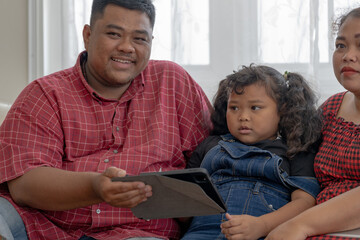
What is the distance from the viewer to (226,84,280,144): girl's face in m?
1.67

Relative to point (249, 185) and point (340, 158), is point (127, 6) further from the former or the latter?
point (340, 158)

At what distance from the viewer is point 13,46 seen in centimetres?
294

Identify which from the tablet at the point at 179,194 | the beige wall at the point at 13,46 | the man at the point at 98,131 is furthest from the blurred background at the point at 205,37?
the tablet at the point at 179,194

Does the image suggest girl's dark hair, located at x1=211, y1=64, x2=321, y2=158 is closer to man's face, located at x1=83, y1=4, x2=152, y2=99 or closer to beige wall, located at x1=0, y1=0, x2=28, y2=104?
man's face, located at x1=83, y1=4, x2=152, y2=99

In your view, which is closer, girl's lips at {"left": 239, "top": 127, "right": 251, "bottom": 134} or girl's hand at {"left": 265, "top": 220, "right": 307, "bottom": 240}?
girl's hand at {"left": 265, "top": 220, "right": 307, "bottom": 240}

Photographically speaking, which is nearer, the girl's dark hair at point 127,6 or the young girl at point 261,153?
the young girl at point 261,153

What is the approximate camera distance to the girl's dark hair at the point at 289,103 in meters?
1.65

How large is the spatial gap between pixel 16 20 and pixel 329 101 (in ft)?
6.57

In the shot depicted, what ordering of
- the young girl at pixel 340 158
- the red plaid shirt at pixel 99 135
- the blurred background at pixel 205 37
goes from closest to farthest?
the young girl at pixel 340 158 → the red plaid shirt at pixel 99 135 → the blurred background at pixel 205 37

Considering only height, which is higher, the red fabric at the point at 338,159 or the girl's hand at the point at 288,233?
the red fabric at the point at 338,159

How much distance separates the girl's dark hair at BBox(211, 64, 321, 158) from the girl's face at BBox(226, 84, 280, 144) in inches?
0.9

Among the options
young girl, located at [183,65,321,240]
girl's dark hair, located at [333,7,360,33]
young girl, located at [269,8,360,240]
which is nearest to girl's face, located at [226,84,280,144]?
young girl, located at [183,65,321,240]

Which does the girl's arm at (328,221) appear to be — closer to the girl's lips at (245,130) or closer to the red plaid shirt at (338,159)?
the red plaid shirt at (338,159)

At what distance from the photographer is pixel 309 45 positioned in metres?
2.50
